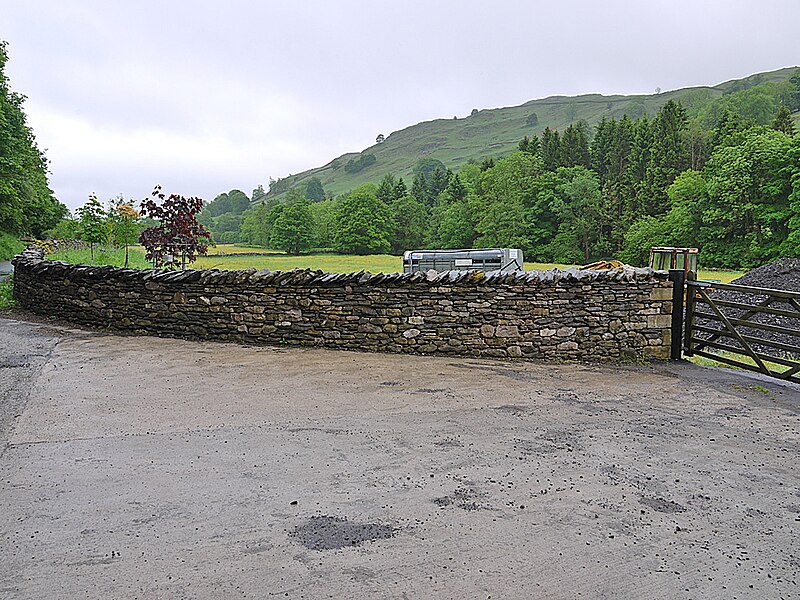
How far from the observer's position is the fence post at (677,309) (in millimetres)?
8734

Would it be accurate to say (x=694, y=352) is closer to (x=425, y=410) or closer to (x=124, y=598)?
(x=425, y=410)

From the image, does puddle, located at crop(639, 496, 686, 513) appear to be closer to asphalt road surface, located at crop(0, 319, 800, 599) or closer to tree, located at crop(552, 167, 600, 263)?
asphalt road surface, located at crop(0, 319, 800, 599)

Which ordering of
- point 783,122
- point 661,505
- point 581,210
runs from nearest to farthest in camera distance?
point 661,505 < point 783,122 < point 581,210

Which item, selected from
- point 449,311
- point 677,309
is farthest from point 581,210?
point 449,311

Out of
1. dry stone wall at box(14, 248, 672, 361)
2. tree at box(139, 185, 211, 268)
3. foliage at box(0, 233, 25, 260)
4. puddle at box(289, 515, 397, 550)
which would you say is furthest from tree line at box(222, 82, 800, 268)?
puddle at box(289, 515, 397, 550)

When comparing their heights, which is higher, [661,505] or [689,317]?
[689,317]

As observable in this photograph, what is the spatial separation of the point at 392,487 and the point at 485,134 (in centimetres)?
18289

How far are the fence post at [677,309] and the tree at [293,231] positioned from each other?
38.7m

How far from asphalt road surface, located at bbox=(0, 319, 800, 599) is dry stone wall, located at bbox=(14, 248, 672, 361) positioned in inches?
55.7

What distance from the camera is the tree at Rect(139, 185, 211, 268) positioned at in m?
15.8

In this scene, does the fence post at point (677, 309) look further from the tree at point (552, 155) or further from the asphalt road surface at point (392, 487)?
the tree at point (552, 155)

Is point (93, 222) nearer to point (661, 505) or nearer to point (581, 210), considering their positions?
point (661, 505)

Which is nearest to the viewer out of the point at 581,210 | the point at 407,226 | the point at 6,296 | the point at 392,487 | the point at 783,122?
the point at 392,487

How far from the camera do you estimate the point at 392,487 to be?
4.05 metres
